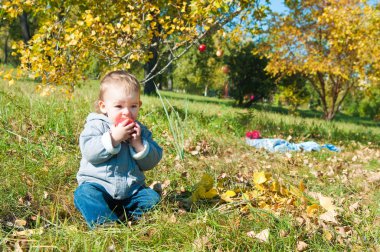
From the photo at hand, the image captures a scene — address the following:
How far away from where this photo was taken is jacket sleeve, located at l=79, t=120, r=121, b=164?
2.12 m

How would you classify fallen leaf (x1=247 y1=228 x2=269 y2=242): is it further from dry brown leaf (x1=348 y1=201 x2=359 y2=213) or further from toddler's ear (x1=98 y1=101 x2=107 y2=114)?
toddler's ear (x1=98 y1=101 x2=107 y2=114)

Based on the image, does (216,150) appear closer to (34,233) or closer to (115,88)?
(115,88)

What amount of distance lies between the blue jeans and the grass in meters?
0.08

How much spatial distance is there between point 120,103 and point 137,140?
252 millimetres

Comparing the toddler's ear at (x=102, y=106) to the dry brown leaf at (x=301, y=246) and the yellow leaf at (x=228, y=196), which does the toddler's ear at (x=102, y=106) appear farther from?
the dry brown leaf at (x=301, y=246)

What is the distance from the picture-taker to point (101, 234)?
1.82 meters

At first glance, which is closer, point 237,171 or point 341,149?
point 237,171

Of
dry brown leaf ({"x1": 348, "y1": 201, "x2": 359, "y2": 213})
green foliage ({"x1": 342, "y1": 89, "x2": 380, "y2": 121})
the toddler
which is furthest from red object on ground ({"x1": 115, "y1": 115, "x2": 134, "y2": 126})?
green foliage ({"x1": 342, "y1": 89, "x2": 380, "y2": 121})

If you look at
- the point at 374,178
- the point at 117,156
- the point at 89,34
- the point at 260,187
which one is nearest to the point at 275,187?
the point at 260,187

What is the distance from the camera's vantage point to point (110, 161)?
7.29ft

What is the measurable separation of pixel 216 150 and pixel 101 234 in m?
2.66

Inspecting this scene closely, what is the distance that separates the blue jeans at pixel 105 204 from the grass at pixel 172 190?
77mm

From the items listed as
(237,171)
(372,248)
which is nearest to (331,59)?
(237,171)

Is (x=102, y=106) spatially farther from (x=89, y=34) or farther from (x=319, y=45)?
(x=319, y=45)
